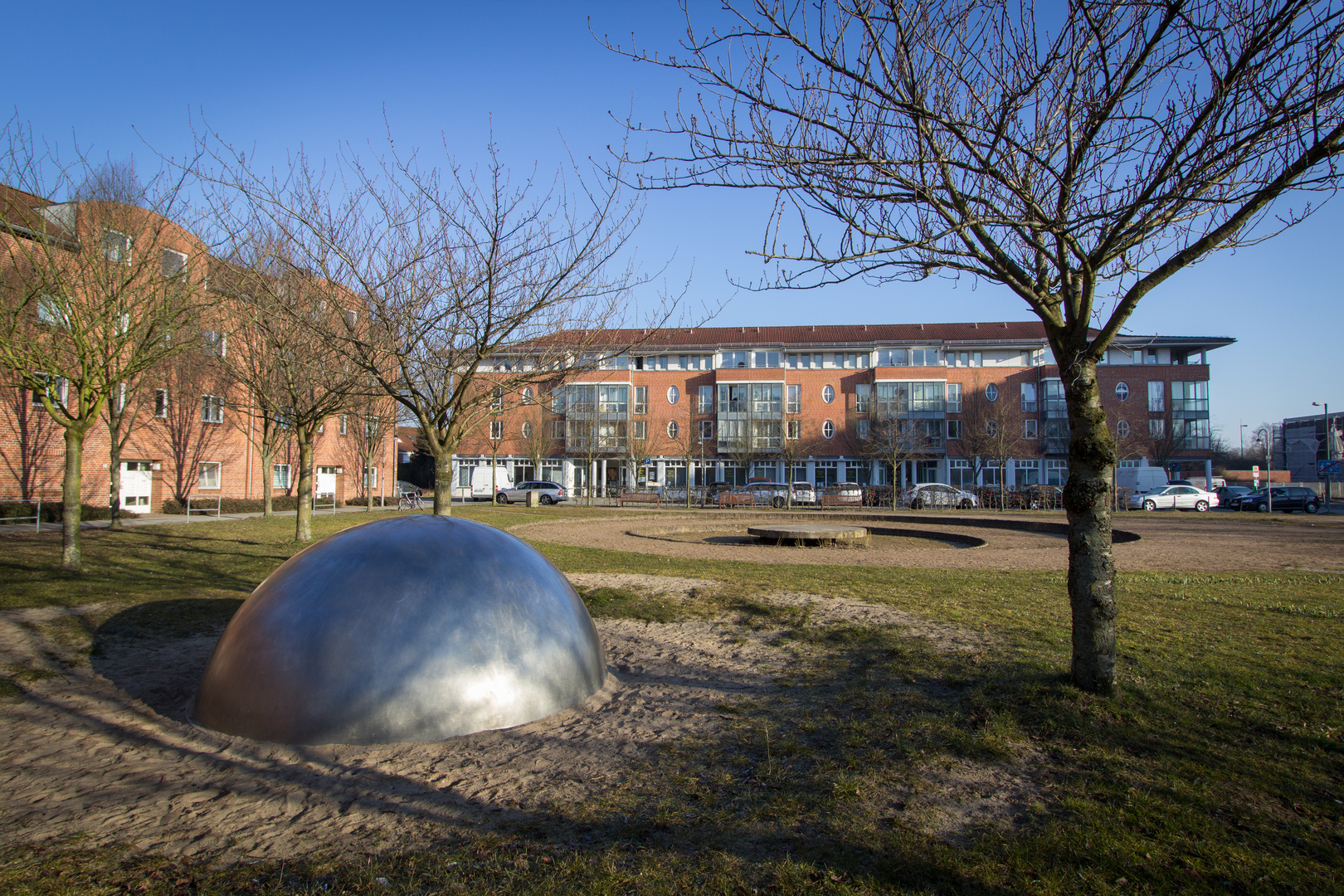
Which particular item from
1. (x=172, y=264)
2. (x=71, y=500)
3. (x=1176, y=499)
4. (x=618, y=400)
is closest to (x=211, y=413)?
(x=172, y=264)

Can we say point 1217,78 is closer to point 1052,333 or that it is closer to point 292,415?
point 1052,333

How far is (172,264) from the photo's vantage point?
1426cm

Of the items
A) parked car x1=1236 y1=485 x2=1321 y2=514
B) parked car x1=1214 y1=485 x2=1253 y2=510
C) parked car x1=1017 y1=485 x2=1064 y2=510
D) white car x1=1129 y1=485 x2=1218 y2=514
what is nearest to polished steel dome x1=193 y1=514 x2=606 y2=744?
parked car x1=1017 y1=485 x2=1064 y2=510

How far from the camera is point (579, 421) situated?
5578cm

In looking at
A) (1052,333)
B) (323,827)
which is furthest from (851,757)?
(1052,333)

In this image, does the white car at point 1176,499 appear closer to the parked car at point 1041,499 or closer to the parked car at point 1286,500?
the parked car at point 1286,500

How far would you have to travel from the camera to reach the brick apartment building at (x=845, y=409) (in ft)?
190

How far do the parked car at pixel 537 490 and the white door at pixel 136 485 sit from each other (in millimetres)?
18437

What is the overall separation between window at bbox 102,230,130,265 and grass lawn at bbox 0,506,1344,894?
319 inches

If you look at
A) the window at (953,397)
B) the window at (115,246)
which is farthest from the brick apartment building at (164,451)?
the window at (953,397)

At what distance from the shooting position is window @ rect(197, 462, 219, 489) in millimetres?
32062

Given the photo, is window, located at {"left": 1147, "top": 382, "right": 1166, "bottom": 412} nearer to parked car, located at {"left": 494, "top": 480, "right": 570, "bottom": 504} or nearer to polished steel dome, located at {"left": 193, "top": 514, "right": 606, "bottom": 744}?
parked car, located at {"left": 494, "top": 480, "right": 570, "bottom": 504}

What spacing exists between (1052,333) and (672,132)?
10.8 ft

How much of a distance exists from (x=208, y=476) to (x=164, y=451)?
281 cm
